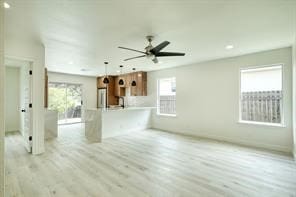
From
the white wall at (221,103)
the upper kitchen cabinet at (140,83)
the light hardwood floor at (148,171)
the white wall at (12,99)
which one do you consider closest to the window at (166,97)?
the white wall at (221,103)

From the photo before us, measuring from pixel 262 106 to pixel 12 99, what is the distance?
8.88 m

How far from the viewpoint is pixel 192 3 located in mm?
2213

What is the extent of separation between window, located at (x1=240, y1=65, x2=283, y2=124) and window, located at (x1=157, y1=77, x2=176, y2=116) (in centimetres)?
258

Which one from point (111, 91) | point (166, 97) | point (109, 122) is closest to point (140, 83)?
point (166, 97)

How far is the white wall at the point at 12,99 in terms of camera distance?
6.23 meters

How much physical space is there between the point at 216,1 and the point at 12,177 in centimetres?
427

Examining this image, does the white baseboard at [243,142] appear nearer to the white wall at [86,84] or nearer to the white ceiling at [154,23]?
the white ceiling at [154,23]

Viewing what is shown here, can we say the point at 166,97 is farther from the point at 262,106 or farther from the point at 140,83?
the point at 262,106

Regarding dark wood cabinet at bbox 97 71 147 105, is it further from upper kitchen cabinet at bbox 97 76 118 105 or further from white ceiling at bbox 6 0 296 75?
white ceiling at bbox 6 0 296 75

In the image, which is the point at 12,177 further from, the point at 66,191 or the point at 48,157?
the point at 66,191

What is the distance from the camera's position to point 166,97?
701cm

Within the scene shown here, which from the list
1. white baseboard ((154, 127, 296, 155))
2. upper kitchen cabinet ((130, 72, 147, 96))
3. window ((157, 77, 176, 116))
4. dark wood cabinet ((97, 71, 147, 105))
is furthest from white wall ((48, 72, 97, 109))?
white baseboard ((154, 127, 296, 155))

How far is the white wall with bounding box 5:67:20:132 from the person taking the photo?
245 inches

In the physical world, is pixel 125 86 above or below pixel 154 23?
below
